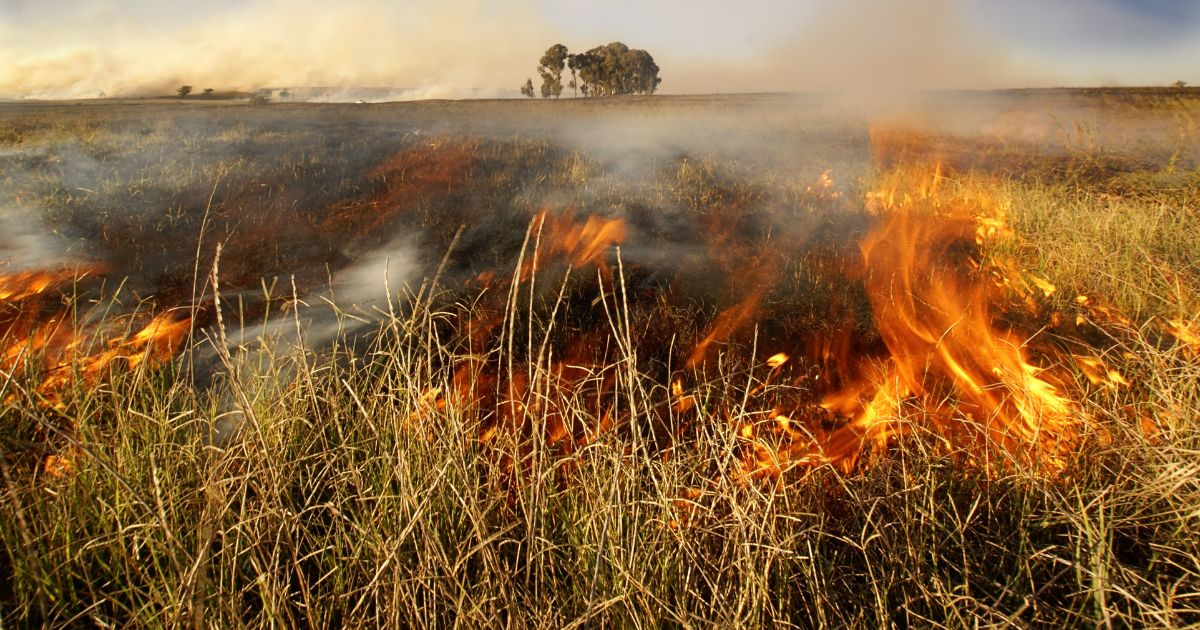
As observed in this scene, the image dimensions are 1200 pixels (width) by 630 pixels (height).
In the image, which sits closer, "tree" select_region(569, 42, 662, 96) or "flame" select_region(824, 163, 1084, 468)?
"flame" select_region(824, 163, 1084, 468)

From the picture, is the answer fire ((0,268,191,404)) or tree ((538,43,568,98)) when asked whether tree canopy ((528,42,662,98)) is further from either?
fire ((0,268,191,404))

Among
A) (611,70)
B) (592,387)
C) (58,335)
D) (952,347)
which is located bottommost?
(592,387)

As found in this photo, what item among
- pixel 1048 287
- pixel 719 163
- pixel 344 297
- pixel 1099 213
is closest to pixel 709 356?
pixel 1048 287

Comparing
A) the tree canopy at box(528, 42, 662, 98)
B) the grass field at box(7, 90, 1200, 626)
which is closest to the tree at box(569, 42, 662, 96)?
the tree canopy at box(528, 42, 662, 98)

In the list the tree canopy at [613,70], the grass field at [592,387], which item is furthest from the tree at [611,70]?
the grass field at [592,387]

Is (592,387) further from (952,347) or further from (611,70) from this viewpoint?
(611,70)

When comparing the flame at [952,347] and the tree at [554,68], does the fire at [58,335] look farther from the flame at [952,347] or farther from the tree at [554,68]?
the tree at [554,68]

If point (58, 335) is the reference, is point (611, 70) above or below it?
above

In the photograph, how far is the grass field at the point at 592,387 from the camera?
1714mm

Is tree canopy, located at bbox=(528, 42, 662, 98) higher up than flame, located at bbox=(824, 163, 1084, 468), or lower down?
higher up

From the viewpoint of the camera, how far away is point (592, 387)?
3402mm

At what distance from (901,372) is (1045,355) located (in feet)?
3.13

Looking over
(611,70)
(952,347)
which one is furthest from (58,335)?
(611,70)

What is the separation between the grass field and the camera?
1714mm
